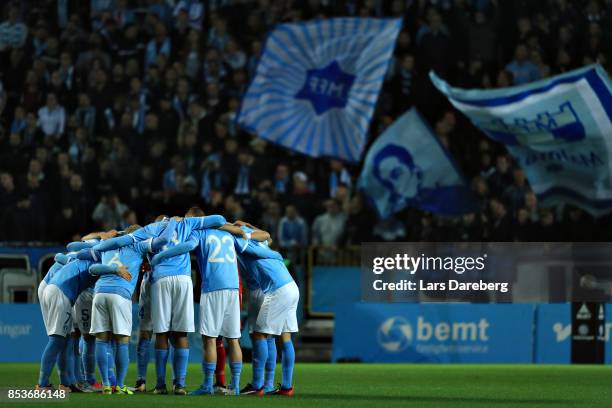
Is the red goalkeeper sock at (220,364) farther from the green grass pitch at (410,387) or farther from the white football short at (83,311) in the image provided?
the white football short at (83,311)

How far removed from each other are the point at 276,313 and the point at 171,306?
119 cm

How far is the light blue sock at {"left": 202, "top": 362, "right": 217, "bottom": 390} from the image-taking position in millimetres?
14820

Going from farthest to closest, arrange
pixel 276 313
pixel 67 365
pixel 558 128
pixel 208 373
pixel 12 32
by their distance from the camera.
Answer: pixel 12 32, pixel 558 128, pixel 67 365, pixel 276 313, pixel 208 373

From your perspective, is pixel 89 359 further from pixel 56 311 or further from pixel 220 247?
pixel 220 247

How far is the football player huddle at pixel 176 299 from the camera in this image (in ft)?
49.0

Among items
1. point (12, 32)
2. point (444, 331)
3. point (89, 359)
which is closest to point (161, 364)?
point (89, 359)

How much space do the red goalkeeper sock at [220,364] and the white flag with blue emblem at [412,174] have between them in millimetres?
8684

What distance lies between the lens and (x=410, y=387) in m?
17.5

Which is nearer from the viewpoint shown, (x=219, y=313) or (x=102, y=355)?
(x=219, y=313)

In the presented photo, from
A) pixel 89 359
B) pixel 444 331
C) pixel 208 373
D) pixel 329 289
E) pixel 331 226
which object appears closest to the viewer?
pixel 208 373

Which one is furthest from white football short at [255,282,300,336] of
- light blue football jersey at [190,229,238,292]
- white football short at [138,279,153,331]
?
white football short at [138,279,153,331]

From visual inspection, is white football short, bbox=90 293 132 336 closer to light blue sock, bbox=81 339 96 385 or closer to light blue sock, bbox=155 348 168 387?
light blue sock, bbox=155 348 168 387

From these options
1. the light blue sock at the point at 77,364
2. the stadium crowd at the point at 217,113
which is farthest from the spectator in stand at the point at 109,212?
the light blue sock at the point at 77,364

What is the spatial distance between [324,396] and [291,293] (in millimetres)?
1229
